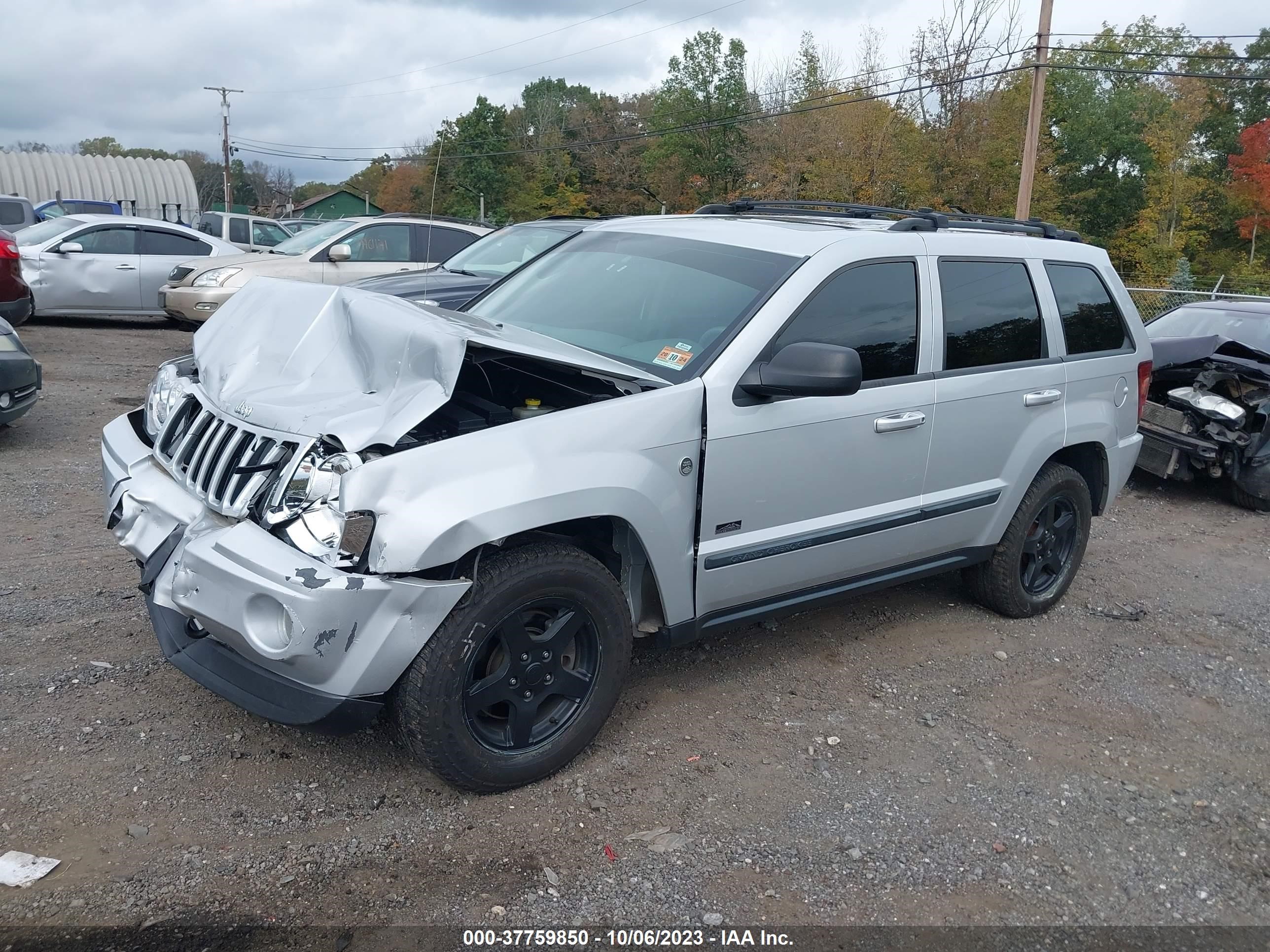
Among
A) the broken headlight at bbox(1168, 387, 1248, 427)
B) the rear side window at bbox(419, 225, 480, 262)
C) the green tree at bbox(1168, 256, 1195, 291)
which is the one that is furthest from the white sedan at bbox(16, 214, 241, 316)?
the green tree at bbox(1168, 256, 1195, 291)

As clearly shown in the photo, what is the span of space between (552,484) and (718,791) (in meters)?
1.23

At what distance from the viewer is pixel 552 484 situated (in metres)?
3.12

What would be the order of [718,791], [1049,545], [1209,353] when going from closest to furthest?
[718,791], [1049,545], [1209,353]

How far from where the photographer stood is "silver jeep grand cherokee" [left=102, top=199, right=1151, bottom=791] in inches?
116

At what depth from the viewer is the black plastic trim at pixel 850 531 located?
3.72 metres

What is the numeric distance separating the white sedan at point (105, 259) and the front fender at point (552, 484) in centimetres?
1165

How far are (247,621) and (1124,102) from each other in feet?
168

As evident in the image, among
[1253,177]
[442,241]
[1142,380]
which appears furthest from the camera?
[1253,177]

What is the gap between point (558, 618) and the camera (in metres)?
3.30

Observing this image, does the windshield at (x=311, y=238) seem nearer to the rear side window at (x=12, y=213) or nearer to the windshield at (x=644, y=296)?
the rear side window at (x=12, y=213)

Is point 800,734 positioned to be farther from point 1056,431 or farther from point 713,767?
point 1056,431

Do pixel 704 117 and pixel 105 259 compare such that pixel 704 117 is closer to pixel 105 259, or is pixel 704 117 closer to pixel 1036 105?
pixel 1036 105

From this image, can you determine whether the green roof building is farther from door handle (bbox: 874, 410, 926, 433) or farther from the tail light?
door handle (bbox: 874, 410, 926, 433)

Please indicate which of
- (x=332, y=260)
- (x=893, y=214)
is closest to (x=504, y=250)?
(x=332, y=260)
